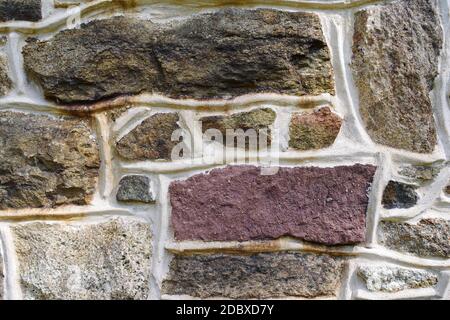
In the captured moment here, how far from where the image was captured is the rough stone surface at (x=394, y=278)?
1273 millimetres

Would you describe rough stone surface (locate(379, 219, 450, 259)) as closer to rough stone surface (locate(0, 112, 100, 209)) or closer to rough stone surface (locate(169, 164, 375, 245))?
rough stone surface (locate(169, 164, 375, 245))

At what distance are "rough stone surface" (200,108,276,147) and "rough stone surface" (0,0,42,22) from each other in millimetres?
421

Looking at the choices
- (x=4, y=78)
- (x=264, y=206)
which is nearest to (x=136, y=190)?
(x=264, y=206)

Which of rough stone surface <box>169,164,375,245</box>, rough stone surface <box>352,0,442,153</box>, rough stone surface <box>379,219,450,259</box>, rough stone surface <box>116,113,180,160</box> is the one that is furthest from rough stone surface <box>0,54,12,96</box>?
rough stone surface <box>379,219,450,259</box>

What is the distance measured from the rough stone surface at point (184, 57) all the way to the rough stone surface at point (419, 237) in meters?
0.33

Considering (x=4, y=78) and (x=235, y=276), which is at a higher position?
(x=4, y=78)

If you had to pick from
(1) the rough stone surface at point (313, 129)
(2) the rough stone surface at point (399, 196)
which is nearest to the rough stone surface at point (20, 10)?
(1) the rough stone surface at point (313, 129)

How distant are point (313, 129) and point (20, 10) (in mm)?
658

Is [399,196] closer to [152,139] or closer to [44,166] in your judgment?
[152,139]

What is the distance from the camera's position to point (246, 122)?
1.28 meters

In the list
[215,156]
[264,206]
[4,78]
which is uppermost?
[4,78]

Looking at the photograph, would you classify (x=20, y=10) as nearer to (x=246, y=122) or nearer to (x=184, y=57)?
(x=184, y=57)

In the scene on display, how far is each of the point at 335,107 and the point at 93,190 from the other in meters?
0.53

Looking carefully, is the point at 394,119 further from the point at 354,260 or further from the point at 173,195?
the point at 173,195
